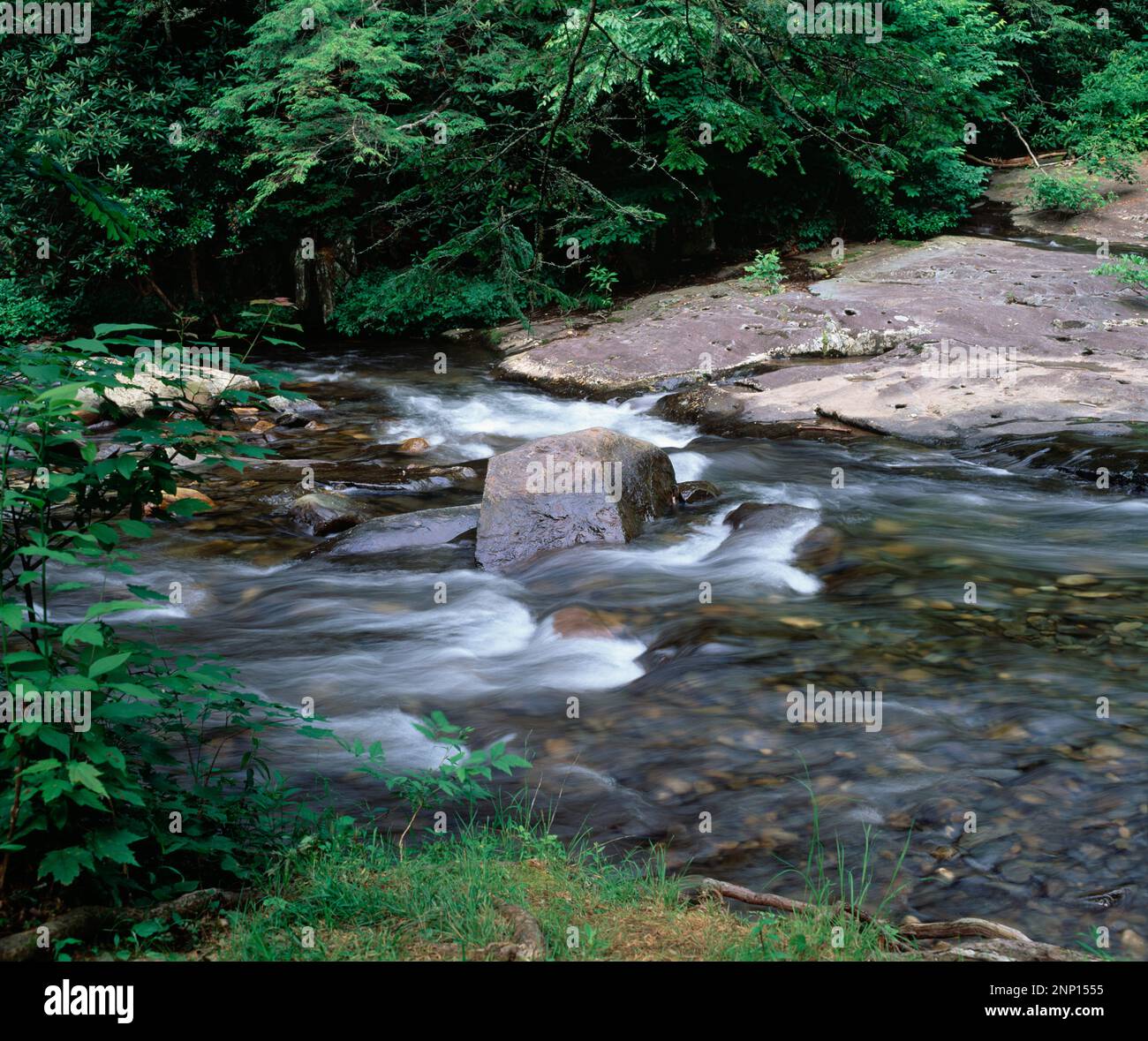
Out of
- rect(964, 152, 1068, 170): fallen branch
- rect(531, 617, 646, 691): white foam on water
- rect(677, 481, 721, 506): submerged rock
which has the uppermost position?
rect(964, 152, 1068, 170): fallen branch

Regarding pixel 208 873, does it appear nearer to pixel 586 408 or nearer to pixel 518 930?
pixel 518 930

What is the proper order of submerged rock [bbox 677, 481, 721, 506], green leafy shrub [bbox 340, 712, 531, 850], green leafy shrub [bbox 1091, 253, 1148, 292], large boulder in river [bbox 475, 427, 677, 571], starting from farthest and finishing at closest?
green leafy shrub [bbox 1091, 253, 1148, 292], submerged rock [bbox 677, 481, 721, 506], large boulder in river [bbox 475, 427, 677, 571], green leafy shrub [bbox 340, 712, 531, 850]

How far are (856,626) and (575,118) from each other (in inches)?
139

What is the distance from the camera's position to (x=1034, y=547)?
719cm

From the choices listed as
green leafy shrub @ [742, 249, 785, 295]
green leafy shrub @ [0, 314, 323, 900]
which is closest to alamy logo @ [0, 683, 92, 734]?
green leafy shrub @ [0, 314, 323, 900]

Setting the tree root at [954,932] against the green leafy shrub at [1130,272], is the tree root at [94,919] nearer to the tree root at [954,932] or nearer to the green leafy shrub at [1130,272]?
the tree root at [954,932]

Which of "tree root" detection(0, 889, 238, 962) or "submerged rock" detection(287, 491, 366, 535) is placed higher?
"submerged rock" detection(287, 491, 366, 535)

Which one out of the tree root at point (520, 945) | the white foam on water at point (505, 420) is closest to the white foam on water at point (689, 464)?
the white foam on water at point (505, 420)

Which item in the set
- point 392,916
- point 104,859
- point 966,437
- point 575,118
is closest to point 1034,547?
point 966,437

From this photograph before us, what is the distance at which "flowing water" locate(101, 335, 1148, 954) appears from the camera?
12.6 feet

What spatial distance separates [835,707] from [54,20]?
55.1ft

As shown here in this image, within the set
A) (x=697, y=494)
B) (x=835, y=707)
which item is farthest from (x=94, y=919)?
(x=697, y=494)
